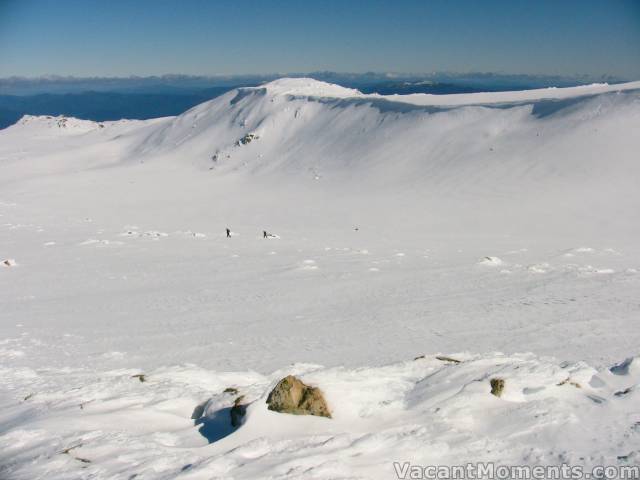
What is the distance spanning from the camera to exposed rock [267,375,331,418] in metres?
5.67

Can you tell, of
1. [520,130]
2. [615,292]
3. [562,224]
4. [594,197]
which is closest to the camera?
[615,292]

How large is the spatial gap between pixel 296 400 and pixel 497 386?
2452mm

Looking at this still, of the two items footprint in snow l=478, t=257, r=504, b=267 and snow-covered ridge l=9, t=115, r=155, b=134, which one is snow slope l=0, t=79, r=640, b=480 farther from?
snow-covered ridge l=9, t=115, r=155, b=134

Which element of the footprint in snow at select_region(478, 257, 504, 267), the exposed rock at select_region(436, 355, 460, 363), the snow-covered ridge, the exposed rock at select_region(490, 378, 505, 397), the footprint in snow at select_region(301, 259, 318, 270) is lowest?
the footprint in snow at select_region(301, 259, 318, 270)

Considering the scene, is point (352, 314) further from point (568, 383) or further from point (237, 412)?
point (237, 412)

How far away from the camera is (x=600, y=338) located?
909 cm

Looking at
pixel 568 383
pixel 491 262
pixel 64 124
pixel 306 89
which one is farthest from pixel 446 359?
pixel 64 124

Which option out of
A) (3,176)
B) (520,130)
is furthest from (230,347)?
(3,176)

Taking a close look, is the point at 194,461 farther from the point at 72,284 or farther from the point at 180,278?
the point at 72,284

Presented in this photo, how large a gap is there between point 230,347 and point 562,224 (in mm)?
18724

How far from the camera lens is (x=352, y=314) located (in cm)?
1131

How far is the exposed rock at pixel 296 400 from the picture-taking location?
5.67m

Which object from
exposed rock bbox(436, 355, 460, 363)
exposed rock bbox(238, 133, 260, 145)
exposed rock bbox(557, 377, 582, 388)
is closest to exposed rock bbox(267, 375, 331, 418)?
exposed rock bbox(436, 355, 460, 363)

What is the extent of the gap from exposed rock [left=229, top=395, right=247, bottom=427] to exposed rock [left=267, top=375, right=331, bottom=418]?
0.31 meters
